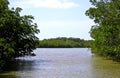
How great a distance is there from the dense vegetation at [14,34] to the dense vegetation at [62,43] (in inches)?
4036

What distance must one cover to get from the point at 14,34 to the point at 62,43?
4980 inches

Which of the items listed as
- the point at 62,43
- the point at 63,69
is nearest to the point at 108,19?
the point at 63,69

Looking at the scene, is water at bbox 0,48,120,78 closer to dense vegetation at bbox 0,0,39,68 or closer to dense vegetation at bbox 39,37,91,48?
dense vegetation at bbox 0,0,39,68

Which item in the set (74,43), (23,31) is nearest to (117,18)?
(23,31)

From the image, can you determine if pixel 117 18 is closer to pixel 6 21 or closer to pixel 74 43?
pixel 6 21

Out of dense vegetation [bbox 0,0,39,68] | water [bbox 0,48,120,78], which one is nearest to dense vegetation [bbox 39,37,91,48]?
dense vegetation [bbox 0,0,39,68]

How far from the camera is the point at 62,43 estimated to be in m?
172

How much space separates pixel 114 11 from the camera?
4641 cm

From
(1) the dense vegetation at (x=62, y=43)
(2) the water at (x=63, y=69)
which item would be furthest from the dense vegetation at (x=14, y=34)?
(1) the dense vegetation at (x=62, y=43)

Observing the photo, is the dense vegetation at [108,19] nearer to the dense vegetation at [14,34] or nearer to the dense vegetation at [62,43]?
the dense vegetation at [14,34]

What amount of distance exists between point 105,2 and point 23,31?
43.9 feet

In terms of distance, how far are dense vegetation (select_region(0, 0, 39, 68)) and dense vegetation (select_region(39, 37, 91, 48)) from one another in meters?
103

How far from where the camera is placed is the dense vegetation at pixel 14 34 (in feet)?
126

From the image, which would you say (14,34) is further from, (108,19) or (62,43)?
(62,43)
